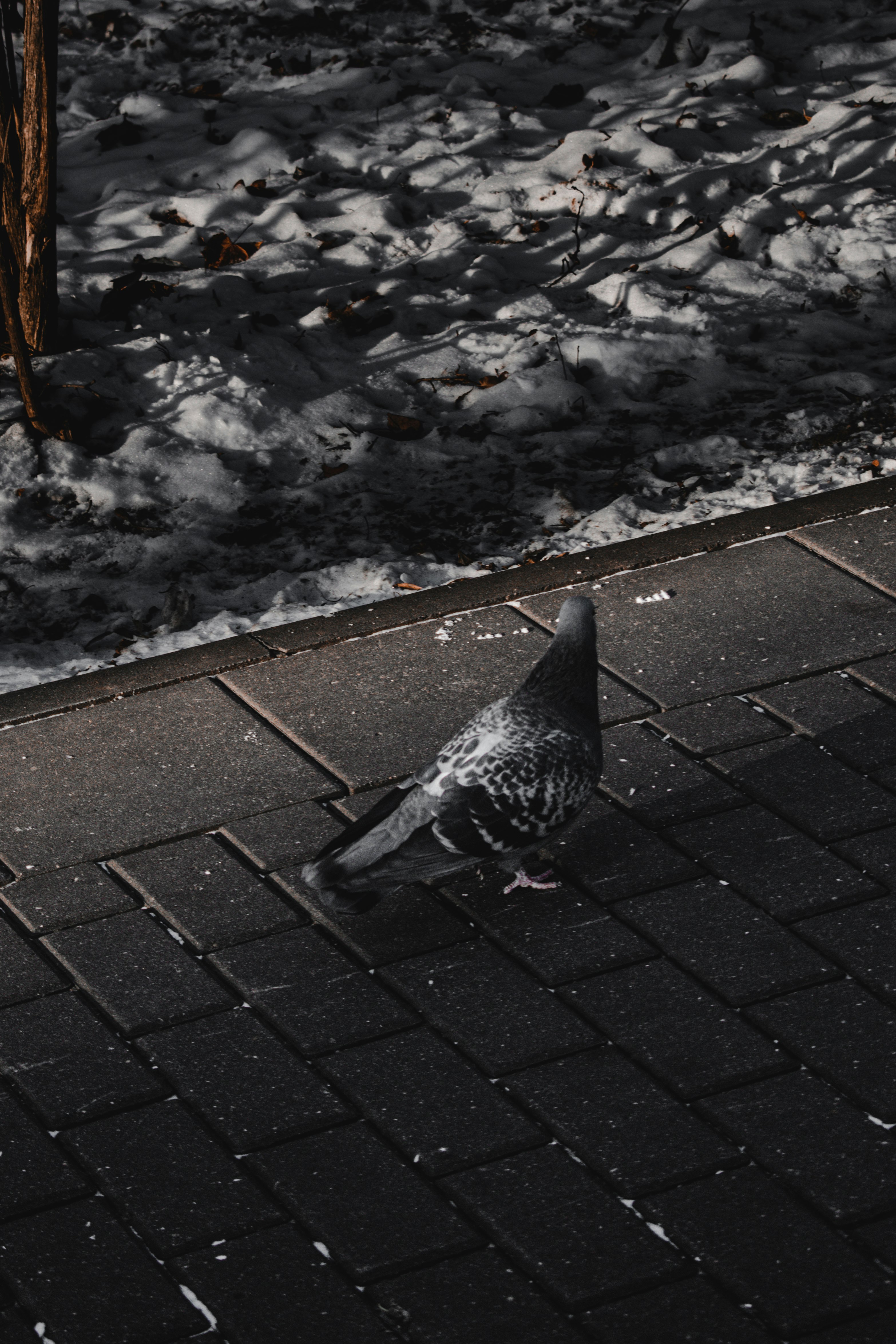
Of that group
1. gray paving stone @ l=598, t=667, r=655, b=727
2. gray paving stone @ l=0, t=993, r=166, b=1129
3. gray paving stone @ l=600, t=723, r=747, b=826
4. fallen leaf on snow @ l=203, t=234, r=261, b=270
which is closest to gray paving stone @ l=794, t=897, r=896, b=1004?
gray paving stone @ l=600, t=723, r=747, b=826

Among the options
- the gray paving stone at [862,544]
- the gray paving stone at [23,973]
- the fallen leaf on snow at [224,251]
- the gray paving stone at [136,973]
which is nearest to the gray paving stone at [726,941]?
the gray paving stone at [136,973]

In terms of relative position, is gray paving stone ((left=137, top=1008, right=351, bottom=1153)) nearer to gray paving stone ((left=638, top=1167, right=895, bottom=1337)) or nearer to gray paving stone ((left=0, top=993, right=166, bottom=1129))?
gray paving stone ((left=0, top=993, right=166, bottom=1129))

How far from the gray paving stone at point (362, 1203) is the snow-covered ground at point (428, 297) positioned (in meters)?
1.92

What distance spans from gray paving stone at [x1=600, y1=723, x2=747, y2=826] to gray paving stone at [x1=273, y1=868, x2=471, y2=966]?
21.8 inches

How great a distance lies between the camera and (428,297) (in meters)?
6.17

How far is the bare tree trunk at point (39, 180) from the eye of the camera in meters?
5.18

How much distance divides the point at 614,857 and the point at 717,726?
0.58 metres

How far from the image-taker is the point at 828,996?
311 centimetres

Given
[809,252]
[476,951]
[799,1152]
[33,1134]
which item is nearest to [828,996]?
[799,1152]

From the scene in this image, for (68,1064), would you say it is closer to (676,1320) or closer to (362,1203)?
(362,1203)

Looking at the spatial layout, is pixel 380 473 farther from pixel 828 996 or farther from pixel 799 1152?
pixel 799 1152

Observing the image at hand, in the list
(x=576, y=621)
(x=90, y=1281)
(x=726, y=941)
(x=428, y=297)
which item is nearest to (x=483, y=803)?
(x=576, y=621)

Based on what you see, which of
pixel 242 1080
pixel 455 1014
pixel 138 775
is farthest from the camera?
pixel 138 775

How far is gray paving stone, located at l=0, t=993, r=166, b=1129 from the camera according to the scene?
2.92 meters
